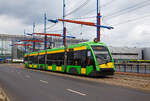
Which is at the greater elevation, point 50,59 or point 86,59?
point 86,59

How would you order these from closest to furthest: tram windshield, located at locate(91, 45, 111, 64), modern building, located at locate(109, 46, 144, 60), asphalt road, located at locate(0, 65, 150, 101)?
asphalt road, located at locate(0, 65, 150, 101)
tram windshield, located at locate(91, 45, 111, 64)
modern building, located at locate(109, 46, 144, 60)

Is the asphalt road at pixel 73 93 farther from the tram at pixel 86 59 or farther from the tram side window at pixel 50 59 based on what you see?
the tram side window at pixel 50 59

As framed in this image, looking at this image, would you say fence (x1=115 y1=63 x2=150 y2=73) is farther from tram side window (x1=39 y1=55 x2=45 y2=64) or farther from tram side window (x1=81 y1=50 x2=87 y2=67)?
tram side window (x1=39 y1=55 x2=45 y2=64)

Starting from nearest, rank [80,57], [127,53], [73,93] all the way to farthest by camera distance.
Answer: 1. [73,93]
2. [80,57]
3. [127,53]

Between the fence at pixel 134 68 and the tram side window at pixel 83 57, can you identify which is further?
the fence at pixel 134 68

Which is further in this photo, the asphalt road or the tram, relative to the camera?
the tram

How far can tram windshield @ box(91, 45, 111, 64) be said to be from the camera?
54.6 feet

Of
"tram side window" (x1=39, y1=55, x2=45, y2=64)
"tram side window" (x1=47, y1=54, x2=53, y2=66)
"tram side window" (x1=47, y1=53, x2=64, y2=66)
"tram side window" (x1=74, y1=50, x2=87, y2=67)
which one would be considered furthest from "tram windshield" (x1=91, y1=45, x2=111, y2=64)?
"tram side window" (x1=39, y1=55, x2=45, y2=64)

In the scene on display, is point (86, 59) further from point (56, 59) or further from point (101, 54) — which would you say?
point (56, 59)

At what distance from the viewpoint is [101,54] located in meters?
17.0

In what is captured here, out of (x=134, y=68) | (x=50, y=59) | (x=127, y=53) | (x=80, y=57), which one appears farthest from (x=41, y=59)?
(x=127, y=53)

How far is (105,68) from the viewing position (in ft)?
53.9

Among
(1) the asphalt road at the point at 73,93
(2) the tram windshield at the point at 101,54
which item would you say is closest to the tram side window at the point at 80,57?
(2) the tram windshield at the point at 101,54

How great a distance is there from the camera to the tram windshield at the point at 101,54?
16.7 metres
